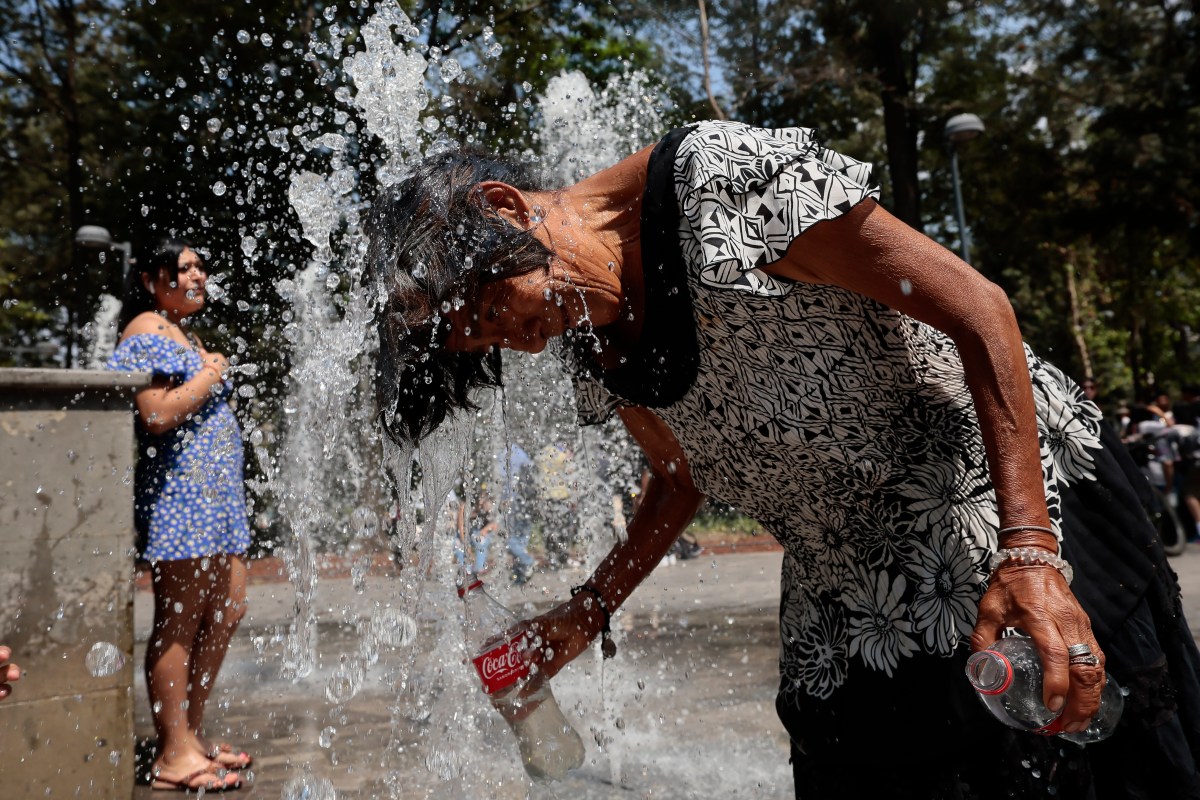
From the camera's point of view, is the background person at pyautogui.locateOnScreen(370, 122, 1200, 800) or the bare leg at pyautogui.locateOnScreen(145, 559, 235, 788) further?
the bare leg at pyautogui.locateOnScreen(145, 559, 235, 788)

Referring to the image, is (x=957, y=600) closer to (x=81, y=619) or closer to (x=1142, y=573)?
(x=1142, y=573)

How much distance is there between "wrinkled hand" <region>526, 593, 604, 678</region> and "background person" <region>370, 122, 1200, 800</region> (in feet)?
1.48

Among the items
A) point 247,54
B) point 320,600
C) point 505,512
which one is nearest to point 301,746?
point 505,512

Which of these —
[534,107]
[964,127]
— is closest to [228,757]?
[534,107]

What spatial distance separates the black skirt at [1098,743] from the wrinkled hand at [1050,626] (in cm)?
17

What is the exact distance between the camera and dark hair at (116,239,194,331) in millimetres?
3711

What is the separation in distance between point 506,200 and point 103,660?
1977 mm

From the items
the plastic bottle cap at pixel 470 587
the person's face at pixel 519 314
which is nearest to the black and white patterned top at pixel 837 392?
the person's face at pixel 519 314

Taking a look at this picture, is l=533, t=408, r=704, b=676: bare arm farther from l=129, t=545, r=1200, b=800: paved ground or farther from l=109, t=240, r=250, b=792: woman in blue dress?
l=109, t=240, r=250, b=792: woman in blue dress

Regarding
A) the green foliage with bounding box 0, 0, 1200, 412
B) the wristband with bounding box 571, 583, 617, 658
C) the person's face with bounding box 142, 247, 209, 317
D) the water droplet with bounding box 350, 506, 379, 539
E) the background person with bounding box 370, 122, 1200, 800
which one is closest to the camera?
the background person with bounding box 370, 122, 1200, 800

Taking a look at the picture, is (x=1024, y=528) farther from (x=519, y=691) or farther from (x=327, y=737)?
(x=327, y=737)

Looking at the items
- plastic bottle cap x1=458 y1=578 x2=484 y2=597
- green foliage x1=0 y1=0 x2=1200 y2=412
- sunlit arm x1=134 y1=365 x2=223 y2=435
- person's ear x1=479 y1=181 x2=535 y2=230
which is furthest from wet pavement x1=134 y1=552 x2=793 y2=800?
green foliage x1=0 y1=0 x2=1200 y2=412

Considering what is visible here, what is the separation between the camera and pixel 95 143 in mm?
14078

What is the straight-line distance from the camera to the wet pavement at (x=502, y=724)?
10.5 ft
